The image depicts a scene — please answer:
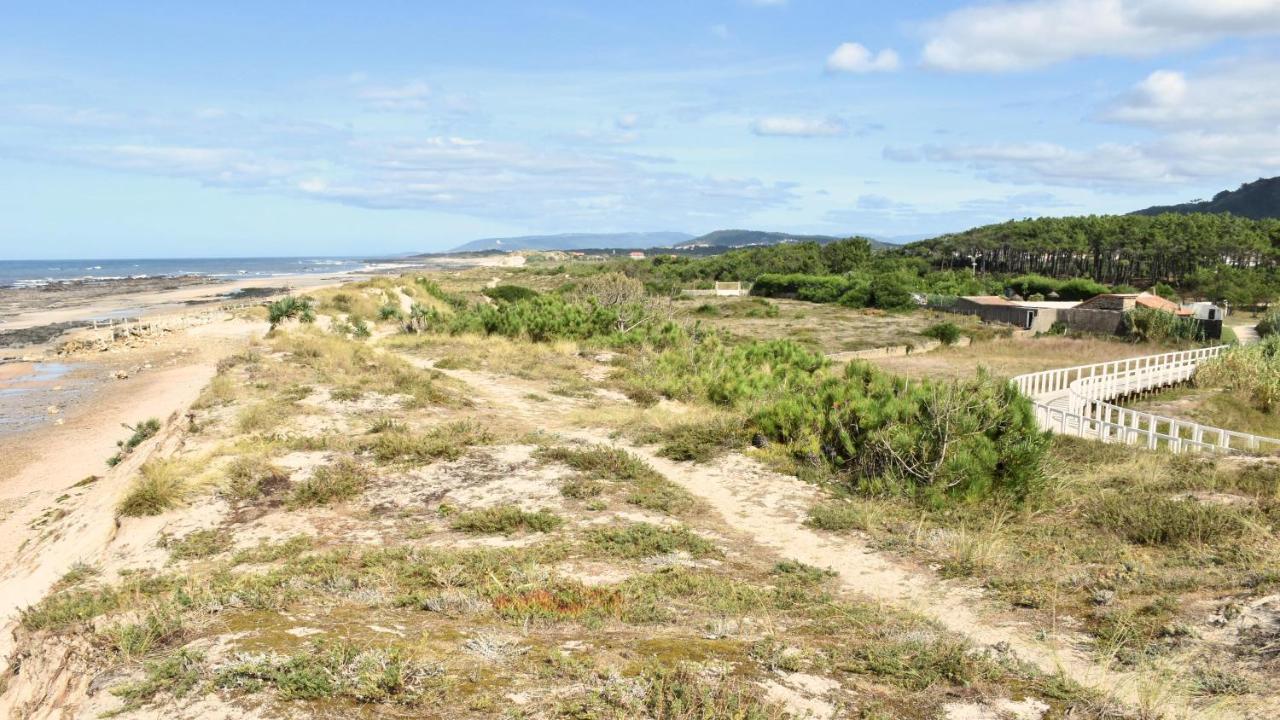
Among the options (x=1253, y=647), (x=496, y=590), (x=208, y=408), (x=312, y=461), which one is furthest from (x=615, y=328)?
(x=1253, y=647)

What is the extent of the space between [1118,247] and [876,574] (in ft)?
288

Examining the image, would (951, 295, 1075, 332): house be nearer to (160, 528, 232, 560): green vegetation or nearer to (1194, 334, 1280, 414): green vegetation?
(1194, 334, 1280, 414): green vegetation

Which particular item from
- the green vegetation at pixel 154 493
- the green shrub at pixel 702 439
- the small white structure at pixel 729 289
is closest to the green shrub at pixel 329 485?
the green vegetation at pixel 154 493

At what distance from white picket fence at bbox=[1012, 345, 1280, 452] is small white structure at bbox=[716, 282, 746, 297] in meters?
46.1

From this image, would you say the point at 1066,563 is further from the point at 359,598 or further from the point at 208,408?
the point at 208,408

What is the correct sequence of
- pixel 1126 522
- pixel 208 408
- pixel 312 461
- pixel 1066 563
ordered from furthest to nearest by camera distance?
1. pixel 208 408
2. pixel 312 461
3. pixel 1126 522
4. pixel 1066 563

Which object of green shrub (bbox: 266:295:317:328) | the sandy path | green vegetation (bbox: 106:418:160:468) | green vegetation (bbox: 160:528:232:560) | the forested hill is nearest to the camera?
green vegetation (bbox: 160:528:232:560)

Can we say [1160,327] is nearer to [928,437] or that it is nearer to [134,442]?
[928,437]

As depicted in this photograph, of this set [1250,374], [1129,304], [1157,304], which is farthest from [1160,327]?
[1250,374]

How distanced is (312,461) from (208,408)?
571 cm

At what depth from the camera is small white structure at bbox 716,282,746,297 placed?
77300mm

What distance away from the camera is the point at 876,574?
8484 mm

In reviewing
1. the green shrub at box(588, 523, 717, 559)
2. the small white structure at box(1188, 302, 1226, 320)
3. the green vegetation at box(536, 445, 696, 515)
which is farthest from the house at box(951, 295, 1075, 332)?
the green shrub at box(588, 523, 717, 559)

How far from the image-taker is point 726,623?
21.6ft
